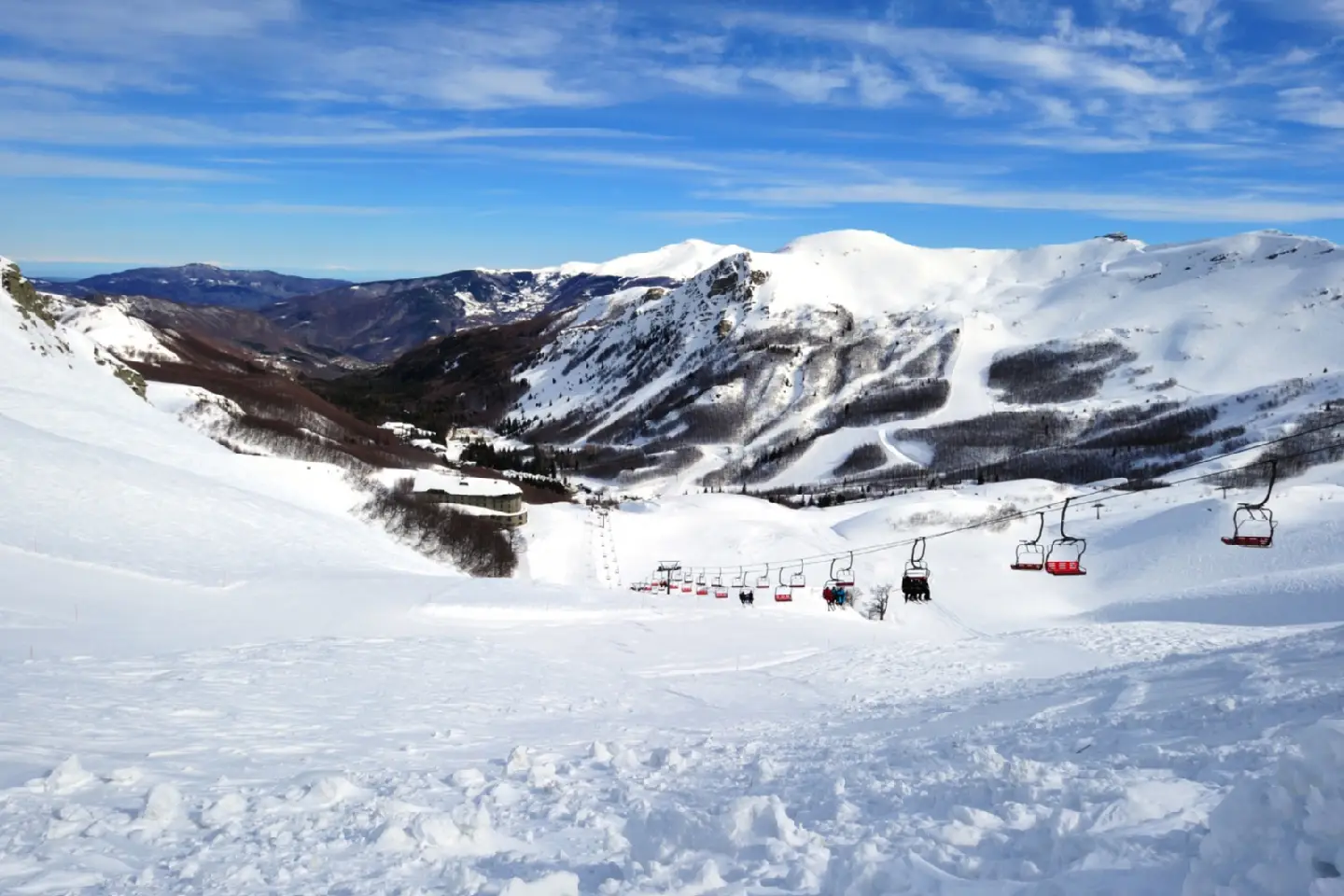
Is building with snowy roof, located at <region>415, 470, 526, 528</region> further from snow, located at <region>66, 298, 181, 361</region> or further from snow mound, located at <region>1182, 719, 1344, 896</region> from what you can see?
snow, located at <region>66, 298, 181, 361</region>

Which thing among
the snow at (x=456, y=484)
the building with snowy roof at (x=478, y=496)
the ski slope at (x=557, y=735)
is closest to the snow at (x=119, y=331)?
the snow at (x=456, y=484)

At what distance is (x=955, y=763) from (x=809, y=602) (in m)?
33.4

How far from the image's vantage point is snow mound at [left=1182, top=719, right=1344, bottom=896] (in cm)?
561

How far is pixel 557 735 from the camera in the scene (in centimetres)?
1384

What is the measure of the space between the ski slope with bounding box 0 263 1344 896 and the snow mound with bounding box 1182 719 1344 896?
0.02 m

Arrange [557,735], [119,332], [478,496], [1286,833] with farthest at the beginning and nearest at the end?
[119,332] → [478,496] → [557,735] → [1286,833]

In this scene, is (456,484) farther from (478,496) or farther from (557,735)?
(557,735)

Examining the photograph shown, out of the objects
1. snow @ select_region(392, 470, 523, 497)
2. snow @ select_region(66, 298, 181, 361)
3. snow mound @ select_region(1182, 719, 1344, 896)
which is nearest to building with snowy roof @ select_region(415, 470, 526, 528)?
snow @ select_region(392, 470, 523, 497)

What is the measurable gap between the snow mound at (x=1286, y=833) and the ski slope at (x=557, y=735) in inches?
0.9

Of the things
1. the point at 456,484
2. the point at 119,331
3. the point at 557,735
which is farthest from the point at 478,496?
the point at 119,331

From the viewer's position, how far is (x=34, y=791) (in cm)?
868

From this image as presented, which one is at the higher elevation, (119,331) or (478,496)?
(119,331)

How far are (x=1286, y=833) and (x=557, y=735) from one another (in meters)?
10.0

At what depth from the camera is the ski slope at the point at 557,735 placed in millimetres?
7457
